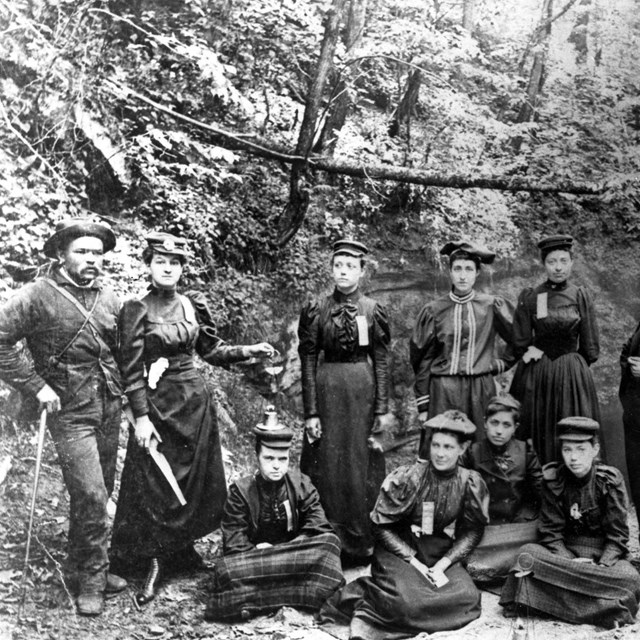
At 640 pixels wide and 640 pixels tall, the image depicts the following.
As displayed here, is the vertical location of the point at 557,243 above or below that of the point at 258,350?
above

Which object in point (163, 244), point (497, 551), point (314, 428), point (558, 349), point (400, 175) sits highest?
point (400, 175)

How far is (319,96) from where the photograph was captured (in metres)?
5.08

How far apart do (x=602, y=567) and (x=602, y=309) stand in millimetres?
2435

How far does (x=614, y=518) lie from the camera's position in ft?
12.3

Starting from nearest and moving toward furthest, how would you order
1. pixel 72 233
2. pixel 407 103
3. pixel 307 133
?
pixel 72 233 < pixel 307 133 < pixel 407 103

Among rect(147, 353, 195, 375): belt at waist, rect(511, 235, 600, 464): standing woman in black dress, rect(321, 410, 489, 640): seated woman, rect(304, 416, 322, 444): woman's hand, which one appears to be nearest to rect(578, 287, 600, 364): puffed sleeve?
rect(511, 235, 600, 464): standing woman in black dress

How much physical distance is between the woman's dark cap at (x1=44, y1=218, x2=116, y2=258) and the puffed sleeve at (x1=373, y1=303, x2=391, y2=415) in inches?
60.5

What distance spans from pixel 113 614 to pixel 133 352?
1284mm

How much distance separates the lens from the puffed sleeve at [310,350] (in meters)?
4.29

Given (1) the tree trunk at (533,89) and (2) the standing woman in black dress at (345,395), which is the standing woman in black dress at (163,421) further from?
(1) the tree trunk at (533,89)

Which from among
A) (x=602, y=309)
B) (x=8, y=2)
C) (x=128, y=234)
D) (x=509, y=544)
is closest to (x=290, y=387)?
(x=128, y=234)

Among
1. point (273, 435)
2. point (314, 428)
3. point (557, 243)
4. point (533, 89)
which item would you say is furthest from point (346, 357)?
point (533, 89)

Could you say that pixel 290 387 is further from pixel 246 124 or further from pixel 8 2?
pixel 8 2

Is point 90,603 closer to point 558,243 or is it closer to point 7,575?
point 7,575
